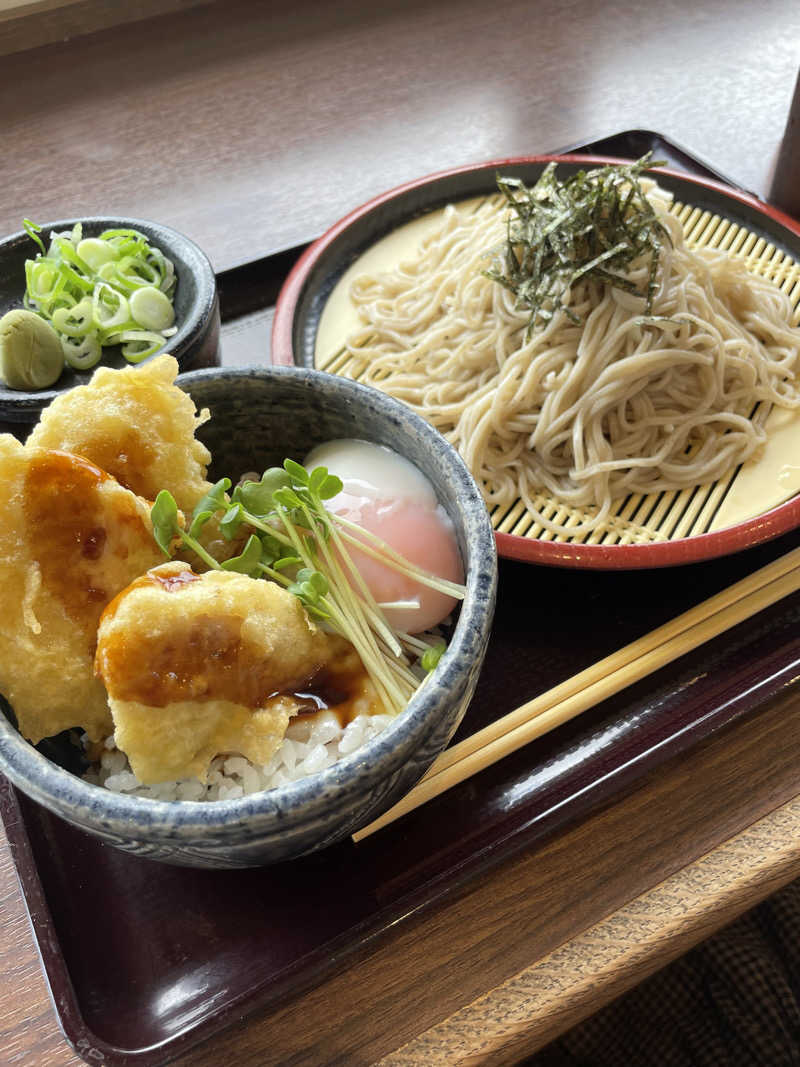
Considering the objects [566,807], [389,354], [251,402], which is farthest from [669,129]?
[566,807]

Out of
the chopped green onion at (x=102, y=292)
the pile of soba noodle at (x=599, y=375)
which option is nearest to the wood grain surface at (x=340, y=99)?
the chopped green onion at (x=102, y=292)

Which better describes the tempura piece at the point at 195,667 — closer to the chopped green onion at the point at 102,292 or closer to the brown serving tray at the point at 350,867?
the brown serving tray at the point at 350,867

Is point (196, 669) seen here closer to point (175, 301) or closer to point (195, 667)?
point (195, 667)

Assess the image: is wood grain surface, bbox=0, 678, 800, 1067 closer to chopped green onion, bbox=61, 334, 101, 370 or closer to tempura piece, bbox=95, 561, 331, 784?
tempura piece, bbox=95, 561, 331, 784

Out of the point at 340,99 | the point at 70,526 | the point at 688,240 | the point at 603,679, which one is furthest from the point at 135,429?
the point at 340,99

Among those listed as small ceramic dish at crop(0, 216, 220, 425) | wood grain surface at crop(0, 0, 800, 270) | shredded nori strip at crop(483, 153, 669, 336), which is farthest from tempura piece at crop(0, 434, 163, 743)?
wood grain surface at crop(0, 0, 800, 270)

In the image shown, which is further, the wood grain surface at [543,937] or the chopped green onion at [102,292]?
the chopped green onion at [102,292]

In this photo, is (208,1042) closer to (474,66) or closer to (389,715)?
(389,715)
